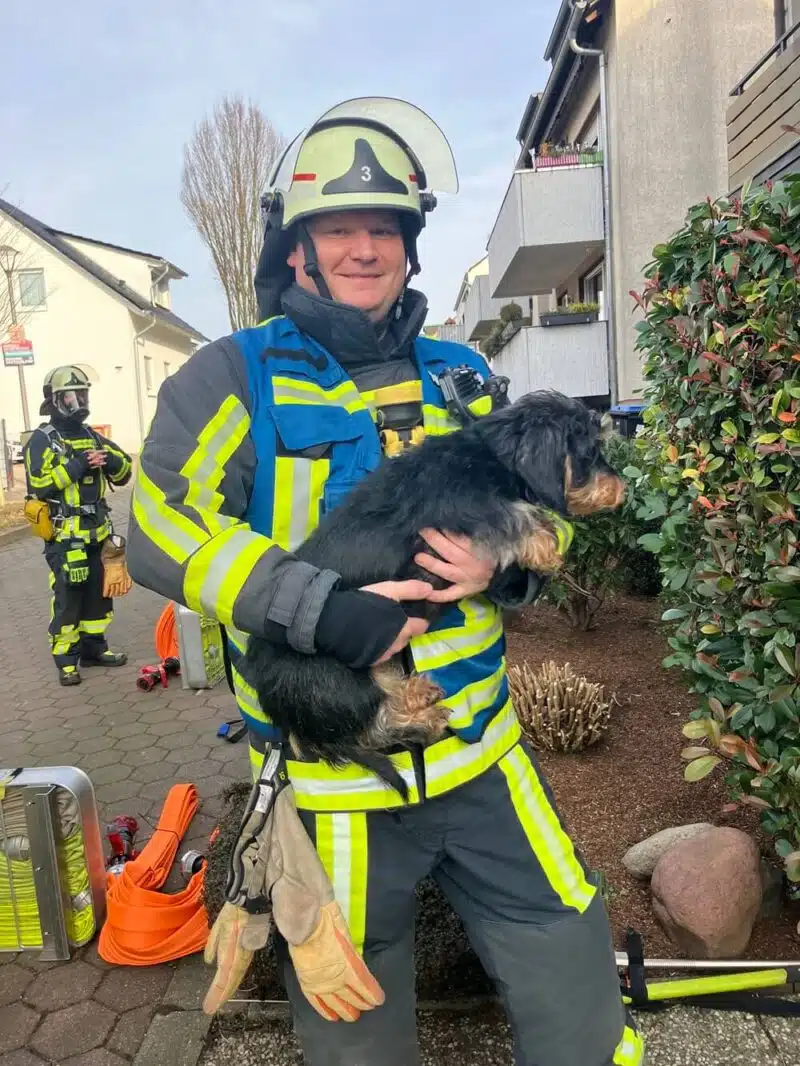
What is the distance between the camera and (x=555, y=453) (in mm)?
2076

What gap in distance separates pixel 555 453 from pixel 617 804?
2.41 metres

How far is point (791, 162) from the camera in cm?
650

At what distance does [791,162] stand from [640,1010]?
264 inches

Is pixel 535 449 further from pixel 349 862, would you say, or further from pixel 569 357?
pixel 569 357

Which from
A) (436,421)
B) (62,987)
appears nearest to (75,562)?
(62,987)

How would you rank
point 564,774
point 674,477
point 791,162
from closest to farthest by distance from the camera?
point 674,477 → point 564,774 → point 791,162

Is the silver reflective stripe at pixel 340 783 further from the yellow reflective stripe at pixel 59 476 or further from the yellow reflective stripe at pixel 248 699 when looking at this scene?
the yellow reflective stripe at pixel 59 476

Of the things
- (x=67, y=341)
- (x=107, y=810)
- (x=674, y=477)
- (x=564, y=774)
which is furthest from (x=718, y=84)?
(x=67, y=341)

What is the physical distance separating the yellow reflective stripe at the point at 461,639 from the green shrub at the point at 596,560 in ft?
13.5

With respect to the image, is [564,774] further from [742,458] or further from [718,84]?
[718,84]

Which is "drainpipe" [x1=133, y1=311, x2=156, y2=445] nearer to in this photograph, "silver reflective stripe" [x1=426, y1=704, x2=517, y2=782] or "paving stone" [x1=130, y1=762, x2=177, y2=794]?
"paving stone" [x1=130, y1=762, x2=177, y2=794]

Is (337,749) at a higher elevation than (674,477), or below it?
below

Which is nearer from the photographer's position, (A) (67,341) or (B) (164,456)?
(B) (164,456)

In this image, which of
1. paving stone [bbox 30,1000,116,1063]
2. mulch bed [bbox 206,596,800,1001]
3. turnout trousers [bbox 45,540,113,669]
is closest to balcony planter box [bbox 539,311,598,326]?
mulch bed [bbox 206,596,800,1001]
